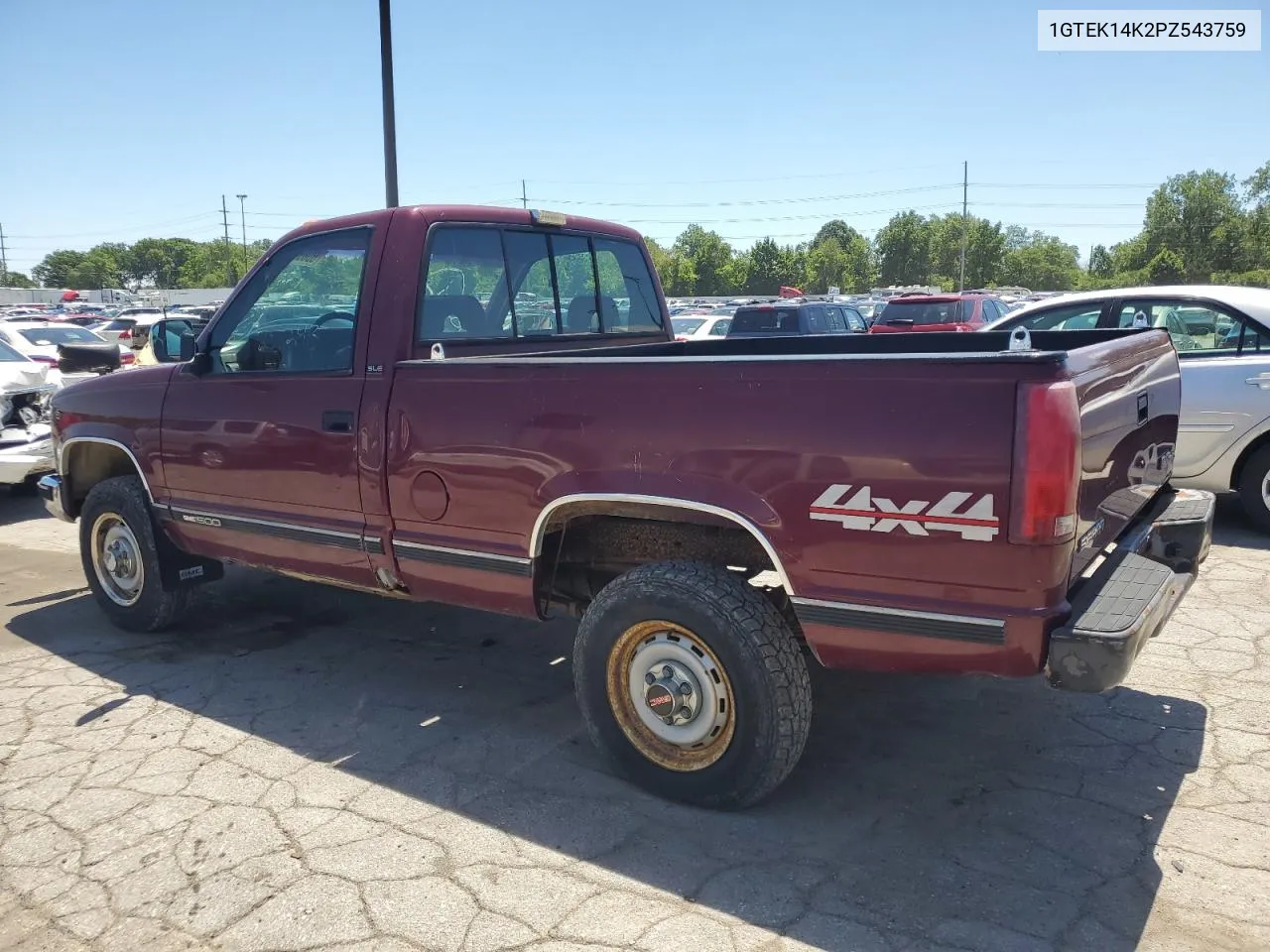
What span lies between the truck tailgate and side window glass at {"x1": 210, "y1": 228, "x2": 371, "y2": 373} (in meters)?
2.80

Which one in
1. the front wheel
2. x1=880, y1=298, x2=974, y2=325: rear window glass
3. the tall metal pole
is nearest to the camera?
the front wheel

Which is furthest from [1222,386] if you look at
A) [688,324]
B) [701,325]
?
[688,324]

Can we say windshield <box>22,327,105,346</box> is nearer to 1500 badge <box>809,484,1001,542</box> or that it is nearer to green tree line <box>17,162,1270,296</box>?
1500 badge <box>809,484,1001,542</box>

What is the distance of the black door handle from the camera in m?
3.84

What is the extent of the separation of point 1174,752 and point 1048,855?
1013mm

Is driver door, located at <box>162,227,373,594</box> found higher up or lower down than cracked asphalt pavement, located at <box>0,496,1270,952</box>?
higher up

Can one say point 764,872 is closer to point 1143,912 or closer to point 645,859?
point 645,859

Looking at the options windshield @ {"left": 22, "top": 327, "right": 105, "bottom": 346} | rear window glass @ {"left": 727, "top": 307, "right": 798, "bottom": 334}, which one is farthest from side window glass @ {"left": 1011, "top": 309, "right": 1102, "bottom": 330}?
windshield @ {"left": 22, "top": 327, "right": 105, "bottom": 346}

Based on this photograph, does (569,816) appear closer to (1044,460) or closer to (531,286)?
(1044,460)

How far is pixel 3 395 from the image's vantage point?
8.23 metres

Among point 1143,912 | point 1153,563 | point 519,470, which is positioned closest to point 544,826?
point 519,470

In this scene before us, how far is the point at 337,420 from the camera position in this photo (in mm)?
3881

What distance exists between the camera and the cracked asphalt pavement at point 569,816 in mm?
2650

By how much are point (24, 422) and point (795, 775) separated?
26.4 feet
